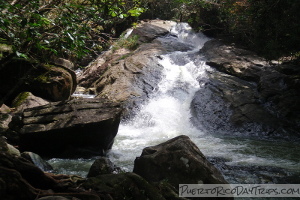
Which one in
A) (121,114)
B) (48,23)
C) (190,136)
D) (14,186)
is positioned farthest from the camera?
(190,136)

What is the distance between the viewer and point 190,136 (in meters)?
9.62

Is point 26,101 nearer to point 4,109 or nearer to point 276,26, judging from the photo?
point 4,109

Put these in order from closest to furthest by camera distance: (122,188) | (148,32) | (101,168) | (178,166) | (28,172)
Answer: (28,172)
(122,188)
(178,166)
(101,168)
(148,32)

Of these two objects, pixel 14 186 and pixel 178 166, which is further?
pixel 178 166

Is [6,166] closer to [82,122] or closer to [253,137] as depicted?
[82,122]

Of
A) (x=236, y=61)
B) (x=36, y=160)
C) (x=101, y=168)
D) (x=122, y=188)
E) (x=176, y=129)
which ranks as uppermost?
(x=122, y=188)

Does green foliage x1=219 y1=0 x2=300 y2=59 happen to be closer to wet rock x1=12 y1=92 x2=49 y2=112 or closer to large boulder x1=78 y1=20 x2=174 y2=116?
large boulder x1=78 y1=20 x2=174 y2=116

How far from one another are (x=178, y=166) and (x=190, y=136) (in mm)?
5014

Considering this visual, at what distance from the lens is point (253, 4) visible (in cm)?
959

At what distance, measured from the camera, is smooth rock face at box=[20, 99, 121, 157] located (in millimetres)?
6820

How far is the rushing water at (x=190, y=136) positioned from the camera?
6000 millimetres

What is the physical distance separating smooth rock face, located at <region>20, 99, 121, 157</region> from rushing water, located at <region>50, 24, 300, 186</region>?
0.42 metres

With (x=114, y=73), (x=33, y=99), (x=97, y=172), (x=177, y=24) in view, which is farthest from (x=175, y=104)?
(x=177, y=24)

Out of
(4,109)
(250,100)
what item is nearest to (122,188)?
(4,109)
